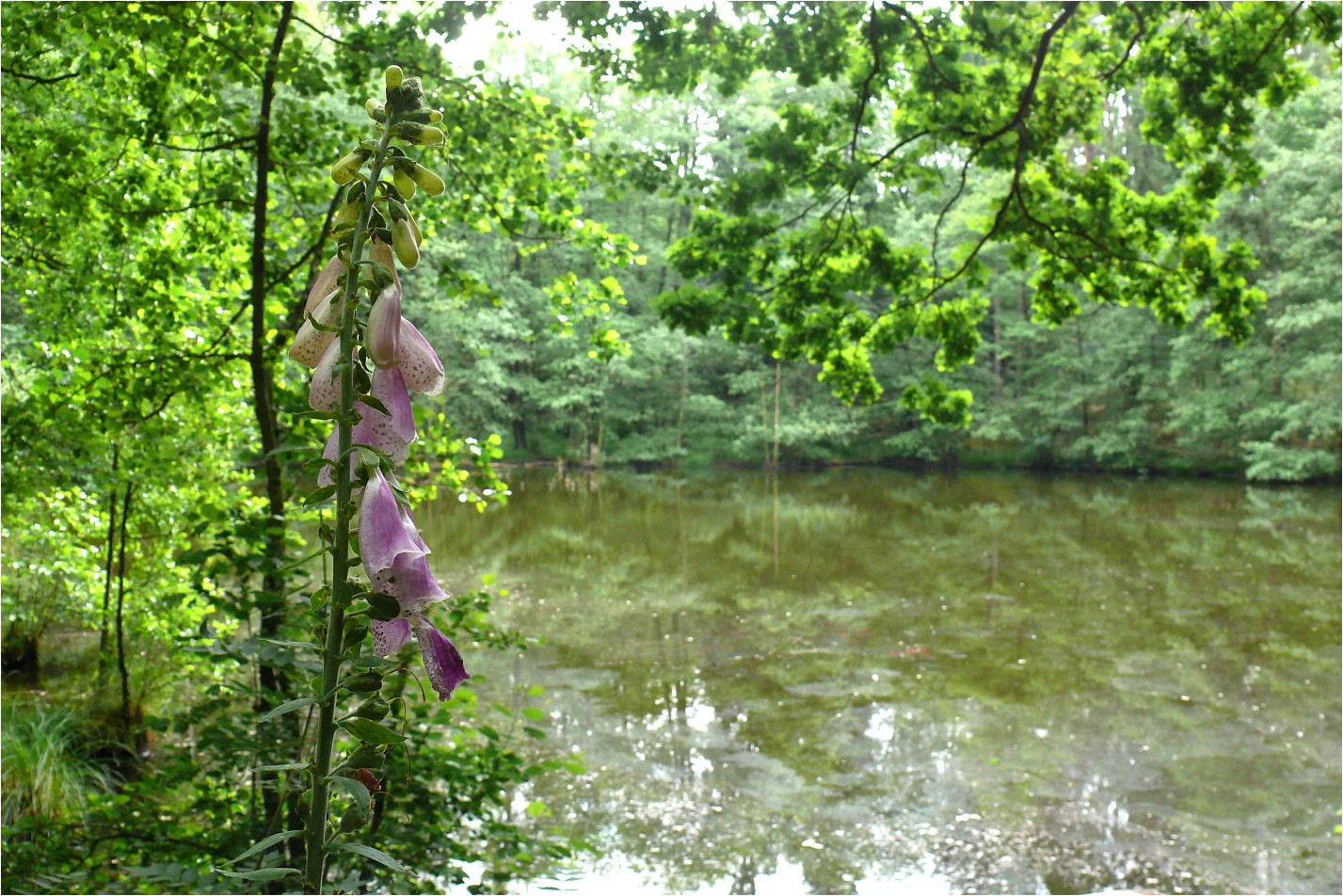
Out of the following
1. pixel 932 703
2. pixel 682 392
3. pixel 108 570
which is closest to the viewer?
pixel 108 570

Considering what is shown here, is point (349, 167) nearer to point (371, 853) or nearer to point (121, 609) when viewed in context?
point (371, 853)

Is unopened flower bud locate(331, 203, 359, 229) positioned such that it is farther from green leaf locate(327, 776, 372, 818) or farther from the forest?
green leaf locate(327, 776, 372, 818)

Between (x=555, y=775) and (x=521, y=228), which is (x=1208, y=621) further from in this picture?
(x=521, y=228)

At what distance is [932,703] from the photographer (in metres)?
8.09

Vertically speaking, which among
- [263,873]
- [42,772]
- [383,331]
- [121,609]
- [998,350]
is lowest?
[42,772]

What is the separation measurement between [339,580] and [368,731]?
0.10 metres

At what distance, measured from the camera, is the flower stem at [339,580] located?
26.2 inches

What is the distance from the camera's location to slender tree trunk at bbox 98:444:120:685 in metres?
4.32

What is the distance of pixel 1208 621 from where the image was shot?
10688mm

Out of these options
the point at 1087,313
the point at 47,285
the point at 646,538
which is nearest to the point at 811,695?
the point at 47,285

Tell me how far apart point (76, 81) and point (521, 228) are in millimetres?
1888

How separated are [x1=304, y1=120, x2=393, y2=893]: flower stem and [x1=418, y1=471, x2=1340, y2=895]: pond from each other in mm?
2803

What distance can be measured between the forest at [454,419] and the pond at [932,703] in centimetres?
7

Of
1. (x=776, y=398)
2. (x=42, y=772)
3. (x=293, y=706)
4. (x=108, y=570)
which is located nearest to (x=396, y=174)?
(x=293, y=706)
